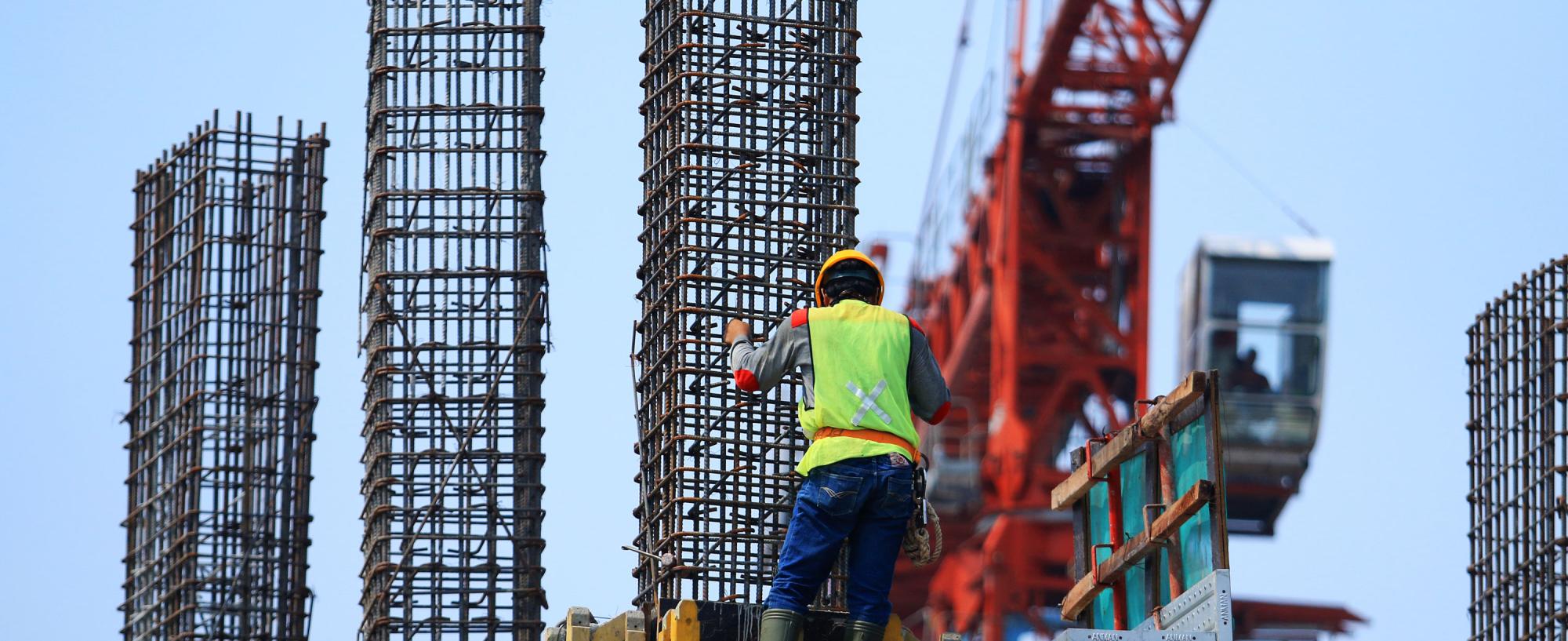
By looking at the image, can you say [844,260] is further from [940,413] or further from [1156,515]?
[1156,515]

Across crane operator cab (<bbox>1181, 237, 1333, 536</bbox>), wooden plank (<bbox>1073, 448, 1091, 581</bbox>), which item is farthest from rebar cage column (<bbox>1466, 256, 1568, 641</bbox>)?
crane operator cab (<bbox>1181, 237, 1333, 536</bbox>)

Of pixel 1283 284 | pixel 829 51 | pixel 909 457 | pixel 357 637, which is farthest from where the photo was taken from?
pixel 1283 284

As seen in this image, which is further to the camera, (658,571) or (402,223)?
(402,223)

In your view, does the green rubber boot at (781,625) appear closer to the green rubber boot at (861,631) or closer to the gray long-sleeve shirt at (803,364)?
the green rubber boot at (861,631)

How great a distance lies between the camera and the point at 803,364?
1448 centimetres

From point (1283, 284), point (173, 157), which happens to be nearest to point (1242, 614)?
point (1283, 284)

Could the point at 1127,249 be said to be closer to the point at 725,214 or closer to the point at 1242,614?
the point at 1242,614

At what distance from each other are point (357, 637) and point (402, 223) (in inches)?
137

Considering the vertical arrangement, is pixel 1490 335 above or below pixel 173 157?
below

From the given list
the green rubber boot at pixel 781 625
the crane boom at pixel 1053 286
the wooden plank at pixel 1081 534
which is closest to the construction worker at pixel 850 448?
the green rubber boot at pixel 781 625

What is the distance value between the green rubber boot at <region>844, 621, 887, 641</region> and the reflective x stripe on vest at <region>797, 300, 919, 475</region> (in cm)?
88

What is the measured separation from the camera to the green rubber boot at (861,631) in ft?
A: 47.1

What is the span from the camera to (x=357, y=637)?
22.0m

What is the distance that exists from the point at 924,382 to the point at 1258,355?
4348 cm
